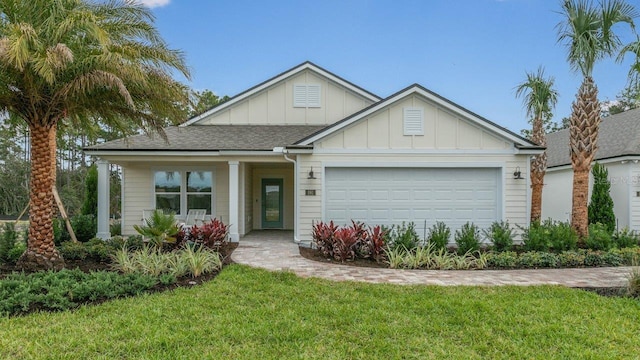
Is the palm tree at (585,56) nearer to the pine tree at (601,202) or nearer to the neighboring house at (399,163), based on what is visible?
the neighboring house at (399,163)

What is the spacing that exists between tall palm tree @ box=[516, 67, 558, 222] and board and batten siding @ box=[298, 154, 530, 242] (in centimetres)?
408

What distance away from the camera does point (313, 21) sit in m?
15.2

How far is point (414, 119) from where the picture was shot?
10.4 m

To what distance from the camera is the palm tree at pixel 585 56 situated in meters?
9.59

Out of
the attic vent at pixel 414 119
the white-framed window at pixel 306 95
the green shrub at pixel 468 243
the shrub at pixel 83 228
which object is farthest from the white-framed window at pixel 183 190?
the green shrub at pixel 468 243

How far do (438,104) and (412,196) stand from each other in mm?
2727

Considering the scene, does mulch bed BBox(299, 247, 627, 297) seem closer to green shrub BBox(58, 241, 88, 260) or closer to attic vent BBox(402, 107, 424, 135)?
attic vent BBox(402, 107, 424, 135)

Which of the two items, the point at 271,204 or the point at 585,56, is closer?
the point at 585,56

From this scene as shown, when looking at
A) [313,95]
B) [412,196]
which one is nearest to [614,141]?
[412,196]

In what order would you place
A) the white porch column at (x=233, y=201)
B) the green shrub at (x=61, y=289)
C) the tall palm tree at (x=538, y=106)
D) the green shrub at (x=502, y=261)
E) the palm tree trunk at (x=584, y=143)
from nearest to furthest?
the green shrub at (x=61, y=289) → the green shrub at (x=502, y=261) → the palm tree trunk at (x=584, y=143) → the white porch column at (x=233, y=201) → the tall palm tree at (x=538, y=106)

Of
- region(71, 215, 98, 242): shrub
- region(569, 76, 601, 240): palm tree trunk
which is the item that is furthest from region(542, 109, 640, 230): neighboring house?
region(71, 215, 98, 242): shrub

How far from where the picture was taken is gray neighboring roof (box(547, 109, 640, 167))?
12528 millimetres

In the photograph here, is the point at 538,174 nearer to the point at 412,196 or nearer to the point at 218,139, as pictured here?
the point at 412,196

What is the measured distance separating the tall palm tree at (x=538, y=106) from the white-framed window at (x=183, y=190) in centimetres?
1201
